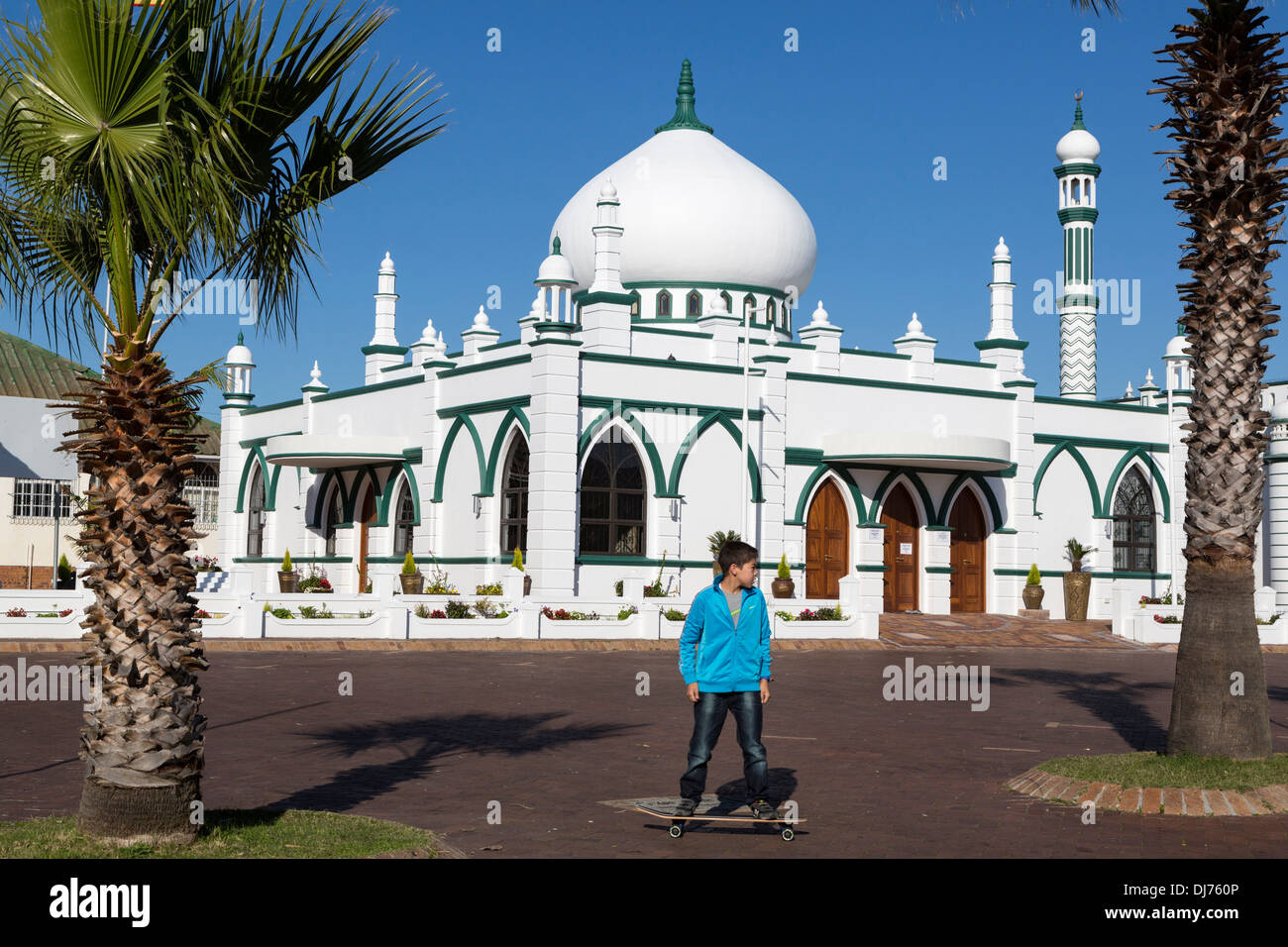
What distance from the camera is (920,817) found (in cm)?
914

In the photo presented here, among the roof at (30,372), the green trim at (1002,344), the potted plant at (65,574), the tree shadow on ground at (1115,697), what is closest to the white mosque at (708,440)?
the green trim at (1002,344)

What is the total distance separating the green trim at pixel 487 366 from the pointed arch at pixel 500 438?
1.00m

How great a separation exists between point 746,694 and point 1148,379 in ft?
129

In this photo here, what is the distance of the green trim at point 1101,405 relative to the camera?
117 feet

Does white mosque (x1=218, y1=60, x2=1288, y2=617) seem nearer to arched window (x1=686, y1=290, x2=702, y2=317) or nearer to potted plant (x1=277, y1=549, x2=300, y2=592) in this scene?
arched window (x1=686, y1=290, x2=702, y2=317)

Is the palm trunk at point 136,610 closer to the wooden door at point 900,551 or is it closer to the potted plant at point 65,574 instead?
the wooden door at point 900,551

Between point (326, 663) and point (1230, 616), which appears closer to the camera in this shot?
point (1230, 616)

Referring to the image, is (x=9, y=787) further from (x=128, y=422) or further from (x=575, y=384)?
(x=575, y=384)

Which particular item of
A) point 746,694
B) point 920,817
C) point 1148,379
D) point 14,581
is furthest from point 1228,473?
point 14,581

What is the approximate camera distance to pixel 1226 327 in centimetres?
1053

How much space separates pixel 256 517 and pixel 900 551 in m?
18.4

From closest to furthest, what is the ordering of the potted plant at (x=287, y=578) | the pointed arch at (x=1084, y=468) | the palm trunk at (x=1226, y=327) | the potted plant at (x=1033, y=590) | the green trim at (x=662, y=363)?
the palm trunk at (x=1226, y=327) < the green trim at (x=662, y=363) < the potted plant at (x=1033, y=590) < the potted plant at (x=287, y=578) < the pointed arch at (x=1084, y=468)

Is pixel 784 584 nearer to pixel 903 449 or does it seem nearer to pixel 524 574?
pixel 903 449

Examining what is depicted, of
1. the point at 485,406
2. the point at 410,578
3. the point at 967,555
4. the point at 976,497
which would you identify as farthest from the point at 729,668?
the point at 976,497
